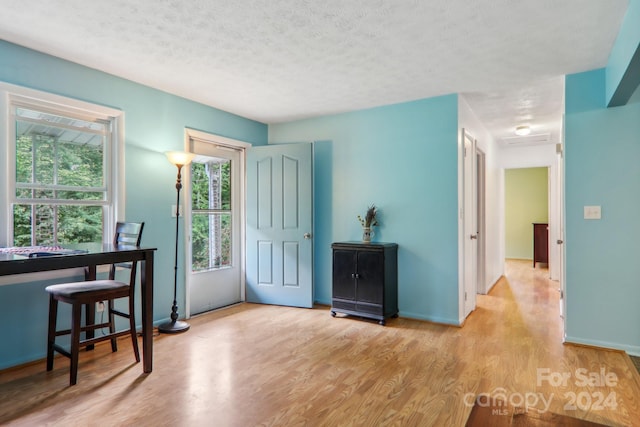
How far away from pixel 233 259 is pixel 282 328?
1351 mm

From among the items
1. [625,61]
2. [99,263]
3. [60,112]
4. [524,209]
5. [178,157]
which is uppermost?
[625,61]

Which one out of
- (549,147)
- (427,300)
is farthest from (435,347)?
(549,147)

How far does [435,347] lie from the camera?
3.10 metres

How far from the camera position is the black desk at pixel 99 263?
200 centimetres

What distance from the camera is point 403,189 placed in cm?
405

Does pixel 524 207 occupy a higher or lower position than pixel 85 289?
higher

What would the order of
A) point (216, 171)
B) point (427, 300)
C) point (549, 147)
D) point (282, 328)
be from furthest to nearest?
point (549, 147) → point (216, 171) → point (427, 300) → point (282, 328)

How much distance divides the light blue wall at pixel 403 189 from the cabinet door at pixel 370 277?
1.33 ft

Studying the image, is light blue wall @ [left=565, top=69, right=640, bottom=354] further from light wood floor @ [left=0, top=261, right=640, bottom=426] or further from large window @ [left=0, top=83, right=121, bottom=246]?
large window @ [left=0, top=83, right=121, bottom=246]

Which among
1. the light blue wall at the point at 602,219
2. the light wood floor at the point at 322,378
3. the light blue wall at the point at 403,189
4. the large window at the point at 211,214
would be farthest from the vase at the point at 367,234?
the light blue wall at the point at 602,219

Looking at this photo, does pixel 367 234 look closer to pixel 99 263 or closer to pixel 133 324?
pixel 133 324

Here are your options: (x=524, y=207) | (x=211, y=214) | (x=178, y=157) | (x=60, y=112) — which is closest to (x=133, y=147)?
(x=178, y=157)

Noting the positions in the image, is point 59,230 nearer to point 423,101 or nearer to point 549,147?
point 423,101

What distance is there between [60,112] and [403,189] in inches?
128
